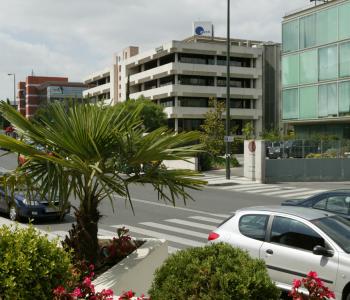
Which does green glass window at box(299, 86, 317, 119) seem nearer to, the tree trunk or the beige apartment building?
the beige apartment building

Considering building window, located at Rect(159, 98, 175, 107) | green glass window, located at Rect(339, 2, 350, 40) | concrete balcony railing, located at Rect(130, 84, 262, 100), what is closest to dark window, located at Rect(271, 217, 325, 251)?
green glass window, located at Rect(339, 2, 350, 40)

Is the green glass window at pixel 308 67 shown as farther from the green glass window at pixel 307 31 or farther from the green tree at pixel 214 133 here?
the green tree at pixel 214 133

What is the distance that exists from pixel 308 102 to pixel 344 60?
549 centimetres

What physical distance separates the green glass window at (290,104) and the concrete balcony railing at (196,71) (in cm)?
2727

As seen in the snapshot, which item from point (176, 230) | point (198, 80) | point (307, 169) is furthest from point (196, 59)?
point (176, 230)

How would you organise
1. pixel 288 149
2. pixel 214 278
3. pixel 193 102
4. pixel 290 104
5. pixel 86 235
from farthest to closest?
pixel 193 102 → pixel 290 104 → pixel 288 149 → pixel 86 235 → pixel 214 278

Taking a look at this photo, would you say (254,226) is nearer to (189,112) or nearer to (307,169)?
(307,169)

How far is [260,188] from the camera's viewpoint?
29344 mm

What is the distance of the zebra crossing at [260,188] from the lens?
26750mm

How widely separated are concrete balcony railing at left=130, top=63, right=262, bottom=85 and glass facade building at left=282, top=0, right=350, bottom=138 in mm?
26859

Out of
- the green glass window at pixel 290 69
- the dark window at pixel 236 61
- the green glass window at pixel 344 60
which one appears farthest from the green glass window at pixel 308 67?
the dark window at pixel 236 61

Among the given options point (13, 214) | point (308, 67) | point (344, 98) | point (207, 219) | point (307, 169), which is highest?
point (308, 67)

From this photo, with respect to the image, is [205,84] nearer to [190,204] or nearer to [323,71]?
[323,71]

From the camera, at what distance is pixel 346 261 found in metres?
7.15
